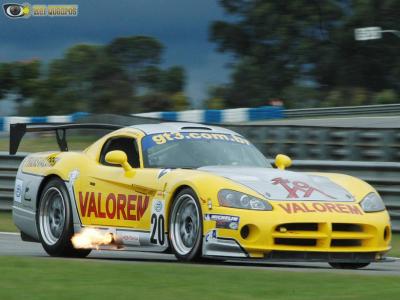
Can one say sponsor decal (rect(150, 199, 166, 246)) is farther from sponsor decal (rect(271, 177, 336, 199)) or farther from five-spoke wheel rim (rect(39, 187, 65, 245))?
five-spoke wheel rim (rect(39, 187, 65, 245))

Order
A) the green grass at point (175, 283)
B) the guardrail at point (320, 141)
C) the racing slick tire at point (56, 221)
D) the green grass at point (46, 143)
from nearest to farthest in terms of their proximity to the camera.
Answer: the green grass at point (175, 283)
the racing slick tire at point (56, 221)
the guardrail at point (320, 141)
the green grass at point (46, 143)

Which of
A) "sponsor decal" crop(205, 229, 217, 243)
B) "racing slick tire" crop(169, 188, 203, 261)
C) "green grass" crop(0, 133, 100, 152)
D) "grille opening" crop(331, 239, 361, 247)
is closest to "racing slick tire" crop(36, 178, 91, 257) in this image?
"racing slick tire" crop(169, 188, 203, 261)

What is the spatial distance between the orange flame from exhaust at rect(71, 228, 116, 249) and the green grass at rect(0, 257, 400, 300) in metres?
1.80

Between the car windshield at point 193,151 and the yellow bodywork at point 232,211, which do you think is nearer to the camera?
the yellow bodywork at point 232,211

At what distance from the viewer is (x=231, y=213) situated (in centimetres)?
782

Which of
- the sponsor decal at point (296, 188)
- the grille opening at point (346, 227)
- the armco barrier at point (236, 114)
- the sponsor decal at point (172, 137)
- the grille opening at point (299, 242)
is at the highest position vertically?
the armco barrier at point (236, 114)

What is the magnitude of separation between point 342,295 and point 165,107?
228ft

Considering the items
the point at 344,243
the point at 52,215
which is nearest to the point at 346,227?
the point at 344,243

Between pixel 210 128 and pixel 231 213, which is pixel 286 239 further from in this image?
pixel 210 128

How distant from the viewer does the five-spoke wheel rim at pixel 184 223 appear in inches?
317

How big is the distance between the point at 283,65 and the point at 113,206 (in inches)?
2691

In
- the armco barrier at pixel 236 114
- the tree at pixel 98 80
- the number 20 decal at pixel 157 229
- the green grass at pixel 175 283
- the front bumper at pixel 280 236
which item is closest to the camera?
the green grass at pixel 175 283

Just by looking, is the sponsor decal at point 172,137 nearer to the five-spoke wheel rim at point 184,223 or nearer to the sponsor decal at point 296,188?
the five-spoke wheel rim at point 184,223

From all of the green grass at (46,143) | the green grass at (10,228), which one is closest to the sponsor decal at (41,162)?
the green grass at (10,228)
